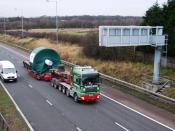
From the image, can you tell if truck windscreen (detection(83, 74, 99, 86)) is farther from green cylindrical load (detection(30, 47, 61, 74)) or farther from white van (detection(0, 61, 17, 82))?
white van (detection(0, 61, 17, 82))

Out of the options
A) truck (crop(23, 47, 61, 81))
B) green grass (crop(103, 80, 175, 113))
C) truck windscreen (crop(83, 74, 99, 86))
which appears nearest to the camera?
green grass (crop(103, 80, 175, 113))

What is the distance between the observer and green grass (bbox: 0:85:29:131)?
22219 millimetres

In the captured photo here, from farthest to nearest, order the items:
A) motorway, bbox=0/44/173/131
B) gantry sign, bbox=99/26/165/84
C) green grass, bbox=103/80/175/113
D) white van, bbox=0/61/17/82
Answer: white van, bbox=0/61/17/82 → gantry sign, bbox=99/26/165/84 → green grass, bbox=103/80/175/113 → motorway, bbox=0/44/173/131

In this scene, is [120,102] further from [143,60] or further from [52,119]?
[143,60]

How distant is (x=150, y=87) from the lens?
35562 millimetres

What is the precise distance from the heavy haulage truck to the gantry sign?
15.7 feet

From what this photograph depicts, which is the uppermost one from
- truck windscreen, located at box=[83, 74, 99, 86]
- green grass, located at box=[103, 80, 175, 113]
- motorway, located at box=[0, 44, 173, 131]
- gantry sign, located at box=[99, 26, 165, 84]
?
gantry sign, located at box=[99, 26, 165, 84]

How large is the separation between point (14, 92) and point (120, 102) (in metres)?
10.4

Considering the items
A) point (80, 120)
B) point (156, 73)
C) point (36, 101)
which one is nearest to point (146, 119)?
point (80, 120)

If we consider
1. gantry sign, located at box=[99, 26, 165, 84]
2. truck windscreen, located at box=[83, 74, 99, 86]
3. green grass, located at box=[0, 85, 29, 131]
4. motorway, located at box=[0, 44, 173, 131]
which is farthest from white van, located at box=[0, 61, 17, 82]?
truck windscreen, located at box=[83, 74, 99, 86]

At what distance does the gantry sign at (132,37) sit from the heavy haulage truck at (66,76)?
15.7 feet

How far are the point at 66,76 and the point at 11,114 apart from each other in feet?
29.1

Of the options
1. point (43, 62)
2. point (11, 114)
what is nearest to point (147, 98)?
point (11, 114)

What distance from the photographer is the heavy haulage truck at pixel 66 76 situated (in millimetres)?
28284
